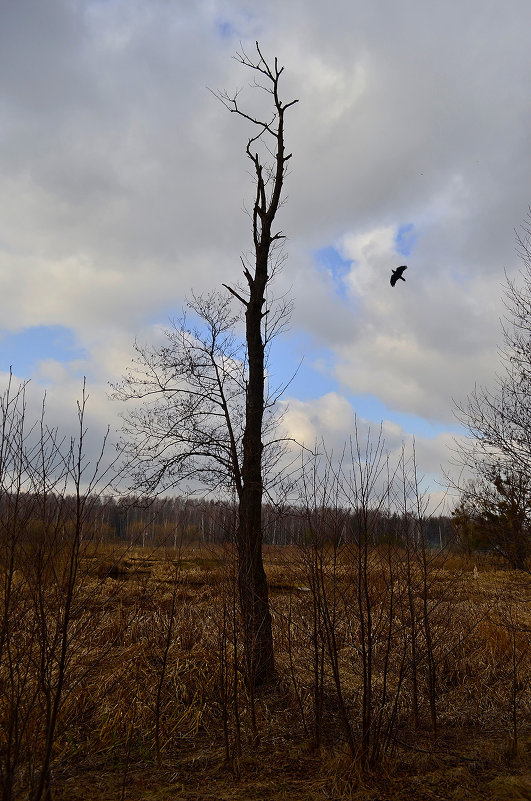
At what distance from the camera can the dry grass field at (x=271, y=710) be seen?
163 inches

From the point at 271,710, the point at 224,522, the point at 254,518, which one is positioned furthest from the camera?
the point at 254,518

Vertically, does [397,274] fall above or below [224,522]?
above

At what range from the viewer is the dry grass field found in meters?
4.14

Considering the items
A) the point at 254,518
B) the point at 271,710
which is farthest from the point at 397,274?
the point at 271,710

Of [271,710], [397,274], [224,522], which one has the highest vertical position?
[397,274]

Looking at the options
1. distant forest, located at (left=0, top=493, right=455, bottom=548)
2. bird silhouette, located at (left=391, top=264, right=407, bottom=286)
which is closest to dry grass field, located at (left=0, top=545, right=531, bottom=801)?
distant forest, located at (left=0, top=493, right=455, bottom=548)

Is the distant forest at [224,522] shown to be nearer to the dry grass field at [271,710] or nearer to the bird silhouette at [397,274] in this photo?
the dry grass field at [271,710]

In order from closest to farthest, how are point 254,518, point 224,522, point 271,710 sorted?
point 224,522, point 271,710, point 254,518

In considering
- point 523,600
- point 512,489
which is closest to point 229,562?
point 512,489

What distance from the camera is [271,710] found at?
5.84 m

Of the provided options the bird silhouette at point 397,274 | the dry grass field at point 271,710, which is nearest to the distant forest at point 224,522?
the dry grass field at point 271,710

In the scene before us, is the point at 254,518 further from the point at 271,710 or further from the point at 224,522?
the point at 271,710

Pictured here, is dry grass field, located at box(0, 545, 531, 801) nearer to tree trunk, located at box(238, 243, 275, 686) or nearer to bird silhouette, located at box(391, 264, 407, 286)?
tree trunk, located at box(238, 243, 275, 686)

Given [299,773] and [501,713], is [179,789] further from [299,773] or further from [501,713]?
[501,713]
